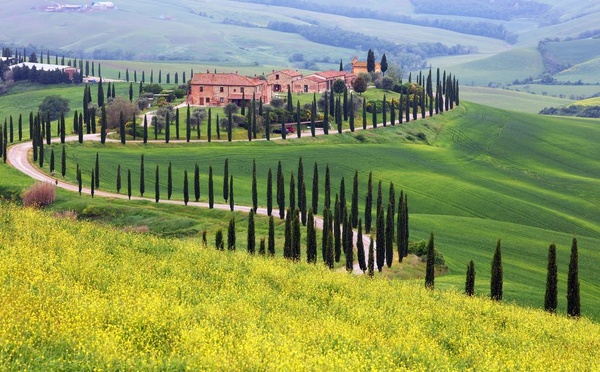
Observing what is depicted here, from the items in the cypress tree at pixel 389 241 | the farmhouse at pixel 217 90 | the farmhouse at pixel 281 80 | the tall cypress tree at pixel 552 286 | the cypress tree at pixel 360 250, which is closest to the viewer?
the tall cypress tree at pixel 552 286

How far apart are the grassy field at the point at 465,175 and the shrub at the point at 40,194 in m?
11.2

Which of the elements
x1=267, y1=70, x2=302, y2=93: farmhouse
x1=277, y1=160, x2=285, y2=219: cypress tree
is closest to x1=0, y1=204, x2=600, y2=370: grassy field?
x1=277, y1=160, x2=285, y2=219: cypress tree

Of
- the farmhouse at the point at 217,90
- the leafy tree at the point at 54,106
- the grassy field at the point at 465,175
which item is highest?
the farmhouse at the point at 217,90

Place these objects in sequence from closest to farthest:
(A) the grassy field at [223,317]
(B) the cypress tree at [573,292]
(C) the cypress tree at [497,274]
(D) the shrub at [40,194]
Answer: (A) the grassy field at [223,317] < (B) the cypress tree at [573,292] < (C) the cypress tree at [497,274] < (D) the shrub at [40,194]

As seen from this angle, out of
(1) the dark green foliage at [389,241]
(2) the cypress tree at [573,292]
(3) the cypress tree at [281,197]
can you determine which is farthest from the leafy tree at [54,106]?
(2) the cypress tree at [573,292]

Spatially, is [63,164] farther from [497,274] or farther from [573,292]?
[573,292]

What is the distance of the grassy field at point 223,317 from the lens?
34438 millimetres

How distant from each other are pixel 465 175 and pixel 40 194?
5769 centimetres

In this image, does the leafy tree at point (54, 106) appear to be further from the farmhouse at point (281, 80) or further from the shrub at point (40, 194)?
the shrub at point (40, 194)

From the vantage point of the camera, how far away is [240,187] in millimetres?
105812

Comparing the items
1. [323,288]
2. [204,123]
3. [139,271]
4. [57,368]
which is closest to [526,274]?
[323,288]

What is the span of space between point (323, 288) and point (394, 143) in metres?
91.2

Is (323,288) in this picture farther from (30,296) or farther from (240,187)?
(240,187)

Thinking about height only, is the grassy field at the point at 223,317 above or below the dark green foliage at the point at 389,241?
above
